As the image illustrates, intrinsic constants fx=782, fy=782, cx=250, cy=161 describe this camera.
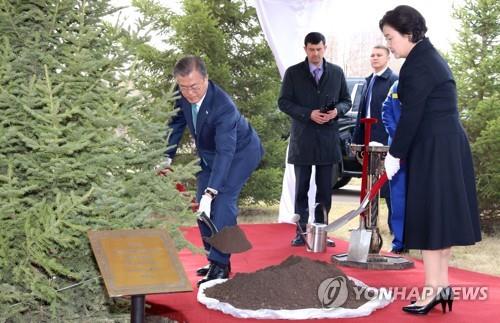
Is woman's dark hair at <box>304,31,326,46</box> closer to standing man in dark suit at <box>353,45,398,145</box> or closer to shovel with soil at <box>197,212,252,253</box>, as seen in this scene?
standing man in dark suit at <box>353,45,398,145</box>

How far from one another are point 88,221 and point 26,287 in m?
0.38

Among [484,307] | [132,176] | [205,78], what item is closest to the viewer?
[132,176]

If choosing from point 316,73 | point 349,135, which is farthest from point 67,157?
point 349,135

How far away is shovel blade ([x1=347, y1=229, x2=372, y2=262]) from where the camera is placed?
252 inches

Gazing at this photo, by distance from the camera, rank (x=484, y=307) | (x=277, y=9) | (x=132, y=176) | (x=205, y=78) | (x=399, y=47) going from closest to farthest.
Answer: (x=132, y=176) < (x=399, y=47) < (x=484, y=307) < (x=205, y=78) < (x=277, y=9)

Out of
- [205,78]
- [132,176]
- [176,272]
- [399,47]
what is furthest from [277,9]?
[176,272]

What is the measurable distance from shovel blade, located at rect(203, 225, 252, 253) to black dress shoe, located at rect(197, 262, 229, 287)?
0.14 meters

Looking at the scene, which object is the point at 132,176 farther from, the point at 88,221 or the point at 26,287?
the point at 26,287

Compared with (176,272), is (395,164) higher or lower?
higher

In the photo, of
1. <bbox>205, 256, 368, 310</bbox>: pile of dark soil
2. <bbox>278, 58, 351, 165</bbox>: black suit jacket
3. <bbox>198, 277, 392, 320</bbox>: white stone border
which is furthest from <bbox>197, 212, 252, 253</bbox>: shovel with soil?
<bbox>278, 58, 351, 165</bbox>: black suit jacket

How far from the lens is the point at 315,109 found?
7277 millimetres

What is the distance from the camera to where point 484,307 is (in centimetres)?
492

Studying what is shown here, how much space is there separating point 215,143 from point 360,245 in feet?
5.56

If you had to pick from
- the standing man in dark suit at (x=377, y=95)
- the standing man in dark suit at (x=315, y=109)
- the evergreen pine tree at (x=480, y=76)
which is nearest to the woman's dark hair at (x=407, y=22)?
the standing man in dark suit at (x=315, y=109)
